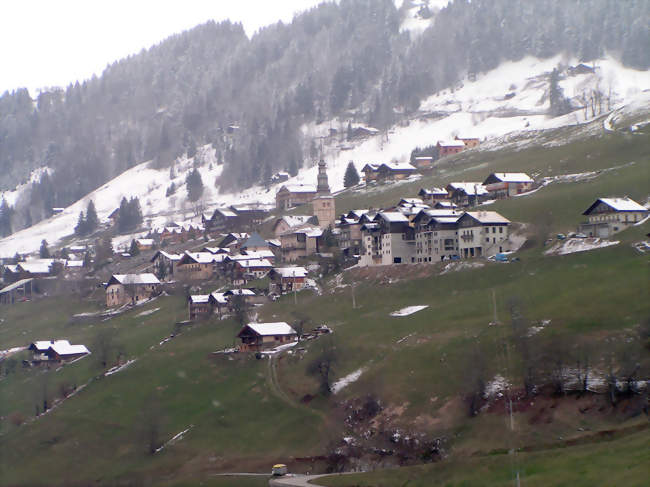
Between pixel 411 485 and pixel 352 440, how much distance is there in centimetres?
1314

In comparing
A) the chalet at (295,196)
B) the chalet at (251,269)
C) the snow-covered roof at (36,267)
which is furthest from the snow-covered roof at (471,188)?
the snow-covered roof at (36,267)

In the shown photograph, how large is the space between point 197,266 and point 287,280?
26948mm

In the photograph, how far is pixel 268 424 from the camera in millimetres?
74562

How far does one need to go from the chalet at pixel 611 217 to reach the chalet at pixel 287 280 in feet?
122

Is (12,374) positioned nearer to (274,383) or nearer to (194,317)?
(194,317)

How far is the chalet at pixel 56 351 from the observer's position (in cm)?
10575

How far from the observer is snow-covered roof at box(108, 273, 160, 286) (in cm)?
13175

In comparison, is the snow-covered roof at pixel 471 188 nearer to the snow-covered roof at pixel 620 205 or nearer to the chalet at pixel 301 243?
the chalet at pixel 301 243

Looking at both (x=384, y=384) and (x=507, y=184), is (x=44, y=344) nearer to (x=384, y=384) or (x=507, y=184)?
(x=384, y=384)

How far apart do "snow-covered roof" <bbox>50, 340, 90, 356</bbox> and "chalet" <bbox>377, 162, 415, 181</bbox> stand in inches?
3300

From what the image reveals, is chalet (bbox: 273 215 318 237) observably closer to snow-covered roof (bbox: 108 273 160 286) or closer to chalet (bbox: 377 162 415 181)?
snow-covered roof (bbox: 108 273 160 286)

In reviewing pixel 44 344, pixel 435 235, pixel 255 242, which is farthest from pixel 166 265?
pixel 435 235

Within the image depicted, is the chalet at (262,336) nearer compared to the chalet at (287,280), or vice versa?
the chalet at (262,336)

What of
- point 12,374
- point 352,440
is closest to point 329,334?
point 352,440
